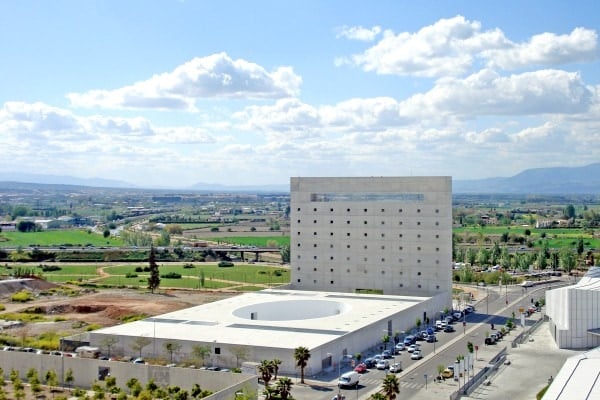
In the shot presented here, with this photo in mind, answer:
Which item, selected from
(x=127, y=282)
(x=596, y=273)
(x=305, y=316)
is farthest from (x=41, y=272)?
(x=596, y=273)

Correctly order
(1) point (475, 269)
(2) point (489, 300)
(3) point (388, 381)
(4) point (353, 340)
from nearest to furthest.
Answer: (3) point (388, 381) < (4) point (353, 340) < (2) point (489, 300) < (1) point (475, 269)

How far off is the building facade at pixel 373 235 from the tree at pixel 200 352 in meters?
32.1

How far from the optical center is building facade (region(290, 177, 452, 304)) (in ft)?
244

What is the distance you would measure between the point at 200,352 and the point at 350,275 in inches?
1307

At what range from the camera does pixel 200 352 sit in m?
48.0

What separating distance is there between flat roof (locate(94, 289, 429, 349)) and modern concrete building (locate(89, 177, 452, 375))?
8 cm

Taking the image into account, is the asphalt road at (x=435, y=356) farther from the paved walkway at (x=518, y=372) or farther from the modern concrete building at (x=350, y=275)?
the modern concrete building at (x=350, y=275)

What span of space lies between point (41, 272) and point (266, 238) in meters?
73.0

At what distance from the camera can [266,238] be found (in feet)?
582

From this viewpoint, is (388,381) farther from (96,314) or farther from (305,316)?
(96,314)

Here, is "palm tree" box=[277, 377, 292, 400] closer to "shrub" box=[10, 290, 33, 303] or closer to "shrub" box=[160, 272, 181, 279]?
"shrub" box=[10, 290, 33, 303]

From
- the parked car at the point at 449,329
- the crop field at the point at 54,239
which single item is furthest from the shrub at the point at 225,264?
the parked car at the point at 449,329

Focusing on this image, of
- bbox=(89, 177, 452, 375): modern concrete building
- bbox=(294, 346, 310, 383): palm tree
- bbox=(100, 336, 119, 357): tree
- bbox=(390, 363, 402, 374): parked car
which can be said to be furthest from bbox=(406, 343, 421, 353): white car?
bbox=(100, 336, 119, 357): tree

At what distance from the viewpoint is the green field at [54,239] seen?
6296 inches
